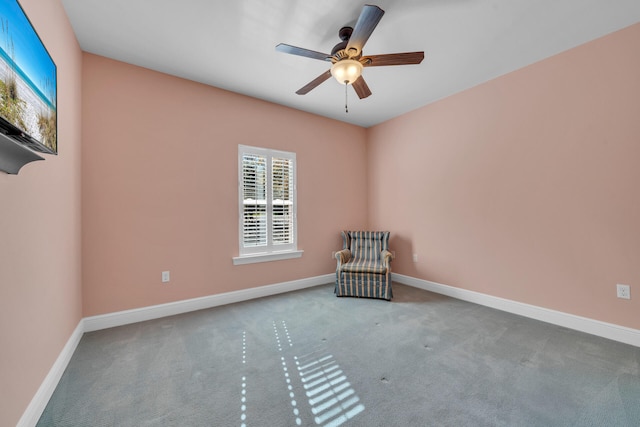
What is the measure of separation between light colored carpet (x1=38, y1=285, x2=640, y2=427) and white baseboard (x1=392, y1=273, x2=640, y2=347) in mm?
94

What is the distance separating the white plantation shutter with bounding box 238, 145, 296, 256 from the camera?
→ 11.8 ft

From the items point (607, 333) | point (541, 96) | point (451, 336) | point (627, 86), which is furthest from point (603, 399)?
point (541, 96)

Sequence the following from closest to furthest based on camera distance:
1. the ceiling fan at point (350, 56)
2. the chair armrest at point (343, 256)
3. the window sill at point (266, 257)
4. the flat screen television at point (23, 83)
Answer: the flat screen television at point (23, 83) → the ceiling fan at point (350, 56) → the window sill at point (266, 257) → the chair armrest at point (343, 256)

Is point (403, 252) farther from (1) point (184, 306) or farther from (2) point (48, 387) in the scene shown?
(2) point (48, 387)

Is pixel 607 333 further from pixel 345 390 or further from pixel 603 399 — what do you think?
pixel 345 390

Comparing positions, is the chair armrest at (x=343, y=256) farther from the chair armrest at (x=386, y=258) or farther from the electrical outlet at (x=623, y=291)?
the electrical outlet at (x=623, y=291)

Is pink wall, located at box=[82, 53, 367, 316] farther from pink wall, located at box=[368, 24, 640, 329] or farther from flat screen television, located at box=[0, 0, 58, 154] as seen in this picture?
pink wall, located at box=[368, 24, 640, 329]

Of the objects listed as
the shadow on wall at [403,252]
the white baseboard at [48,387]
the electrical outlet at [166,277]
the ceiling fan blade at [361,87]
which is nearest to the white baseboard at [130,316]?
the white baseboard at [48,387]

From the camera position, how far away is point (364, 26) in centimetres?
175

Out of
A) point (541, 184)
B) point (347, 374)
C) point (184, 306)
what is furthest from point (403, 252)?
point (184, 306)

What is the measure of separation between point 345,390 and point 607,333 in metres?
2.59

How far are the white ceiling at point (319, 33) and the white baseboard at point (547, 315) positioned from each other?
8.32 ft

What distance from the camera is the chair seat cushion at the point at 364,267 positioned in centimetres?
355

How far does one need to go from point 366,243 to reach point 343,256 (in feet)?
1.78
